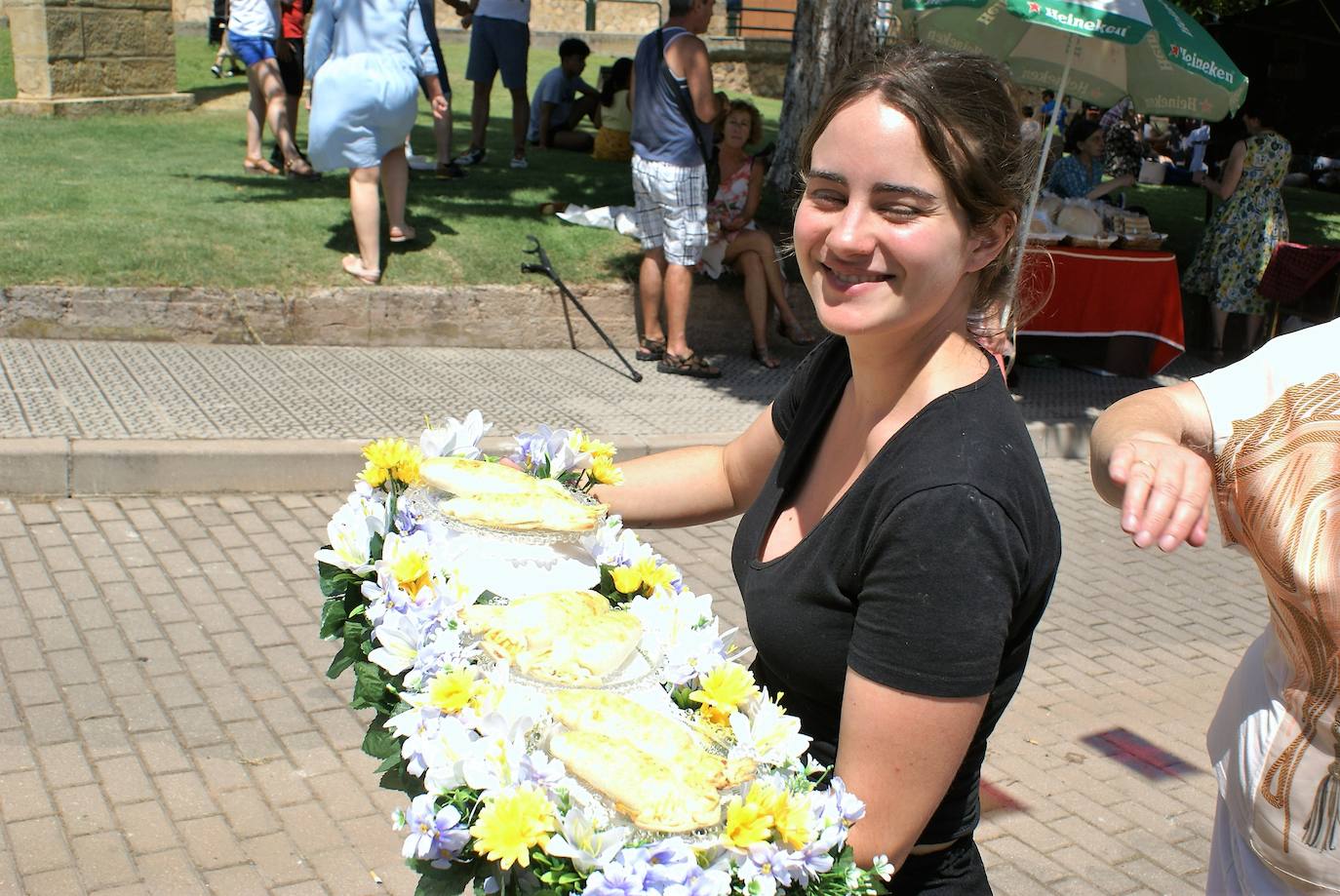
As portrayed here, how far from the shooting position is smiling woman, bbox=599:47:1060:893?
1.61 meters

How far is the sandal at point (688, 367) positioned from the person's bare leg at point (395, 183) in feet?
7.13

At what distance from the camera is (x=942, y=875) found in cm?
194

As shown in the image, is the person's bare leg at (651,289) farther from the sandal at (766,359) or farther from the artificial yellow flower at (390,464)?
the artificial yellow flower at (390,464)

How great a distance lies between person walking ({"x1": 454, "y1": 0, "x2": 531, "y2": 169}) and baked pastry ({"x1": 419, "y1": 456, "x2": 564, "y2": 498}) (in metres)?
10.7

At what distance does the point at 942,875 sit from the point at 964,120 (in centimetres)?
112

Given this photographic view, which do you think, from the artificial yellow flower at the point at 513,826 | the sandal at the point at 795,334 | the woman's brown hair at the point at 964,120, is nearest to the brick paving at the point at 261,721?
the artificial yellow flower at the point at 513,826

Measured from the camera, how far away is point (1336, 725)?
1896mm

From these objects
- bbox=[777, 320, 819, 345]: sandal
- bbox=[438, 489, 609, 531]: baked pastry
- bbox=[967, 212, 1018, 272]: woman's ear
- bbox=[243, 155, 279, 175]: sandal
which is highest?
bbox=[967, 212, 1018, 272]: woman's ear

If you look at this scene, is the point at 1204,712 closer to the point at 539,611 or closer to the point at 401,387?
the point at 539,611

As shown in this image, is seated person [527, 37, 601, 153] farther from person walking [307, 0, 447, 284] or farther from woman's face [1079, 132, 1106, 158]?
person walking [307, 0, 447, 284]

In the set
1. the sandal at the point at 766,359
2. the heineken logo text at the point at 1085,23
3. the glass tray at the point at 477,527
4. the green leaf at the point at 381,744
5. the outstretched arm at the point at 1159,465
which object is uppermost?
the heineken logo text at the point at 1085,23

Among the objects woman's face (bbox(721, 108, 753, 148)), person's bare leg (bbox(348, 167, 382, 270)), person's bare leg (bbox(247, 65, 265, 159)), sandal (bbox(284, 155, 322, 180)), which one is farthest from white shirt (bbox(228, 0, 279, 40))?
woman's face (bbox(721, 108, 753, 148))

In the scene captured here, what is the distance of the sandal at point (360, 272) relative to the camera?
8.57m

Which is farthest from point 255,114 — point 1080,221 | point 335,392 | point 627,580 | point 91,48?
point 627,580
